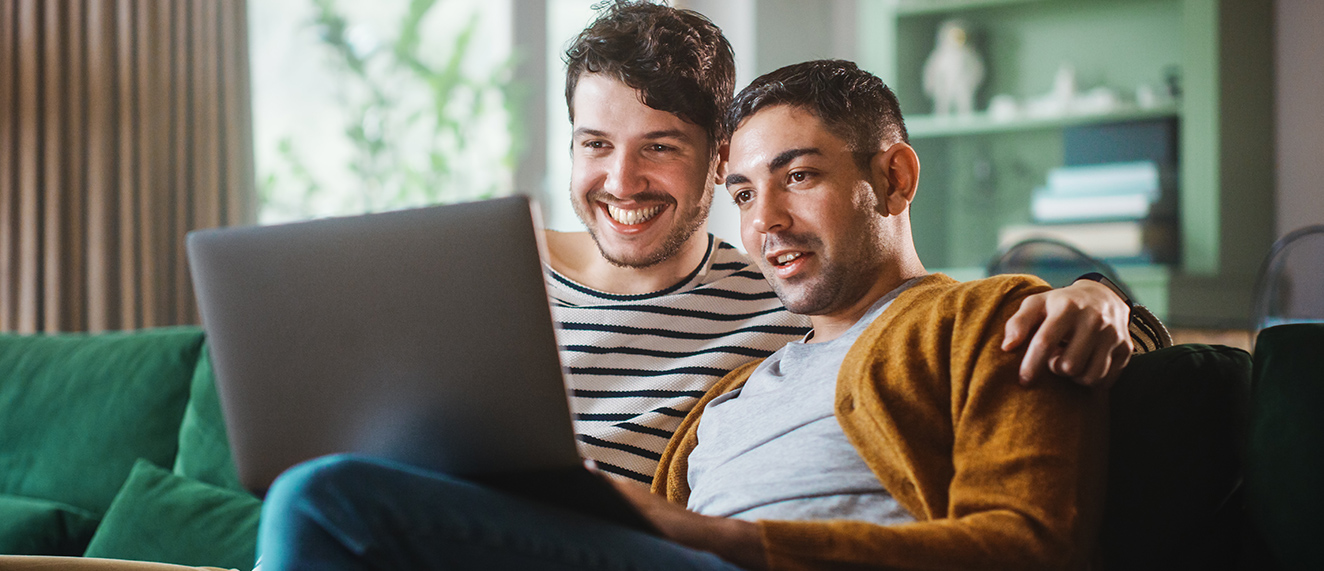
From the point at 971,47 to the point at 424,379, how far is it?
11.3 ft

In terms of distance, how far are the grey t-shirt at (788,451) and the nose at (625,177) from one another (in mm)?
367

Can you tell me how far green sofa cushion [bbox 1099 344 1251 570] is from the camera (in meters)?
1.08

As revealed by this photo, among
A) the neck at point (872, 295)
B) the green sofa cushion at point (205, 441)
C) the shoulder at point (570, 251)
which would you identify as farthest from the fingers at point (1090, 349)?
the green sofa cushion at point (205, 441)

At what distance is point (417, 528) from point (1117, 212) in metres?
3.21

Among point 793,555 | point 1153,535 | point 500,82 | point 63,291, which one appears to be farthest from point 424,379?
point 500,82

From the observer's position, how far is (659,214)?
1548mm

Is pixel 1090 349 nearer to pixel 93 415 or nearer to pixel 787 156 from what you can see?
pixel 787 156

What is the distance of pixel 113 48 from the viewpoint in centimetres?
302

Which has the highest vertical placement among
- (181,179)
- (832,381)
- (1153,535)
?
(181,179)

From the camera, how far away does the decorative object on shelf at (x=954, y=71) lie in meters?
3.78

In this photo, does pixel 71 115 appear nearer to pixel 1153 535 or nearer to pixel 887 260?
pixel 887 260

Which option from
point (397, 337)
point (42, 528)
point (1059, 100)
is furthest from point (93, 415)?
point (1059, 100)

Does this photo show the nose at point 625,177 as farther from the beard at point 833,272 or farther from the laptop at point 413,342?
the laptop at point 413,342

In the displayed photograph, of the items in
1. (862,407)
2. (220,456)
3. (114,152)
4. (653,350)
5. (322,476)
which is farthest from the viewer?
(114,152)
